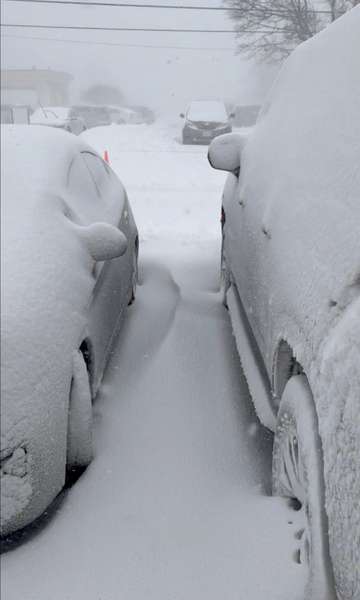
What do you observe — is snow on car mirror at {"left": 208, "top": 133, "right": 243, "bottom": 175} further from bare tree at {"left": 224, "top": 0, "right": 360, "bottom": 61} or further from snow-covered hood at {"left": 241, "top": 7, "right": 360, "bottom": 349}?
bare tree at {"left": 224, "top": 0, "right": 360, "bottom": 61}

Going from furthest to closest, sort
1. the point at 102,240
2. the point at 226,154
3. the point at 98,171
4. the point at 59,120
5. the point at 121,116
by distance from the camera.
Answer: the point at 121,116 < the point at 59,120 < the point at 98,171 < the point at 226,154 < the point at 102,240

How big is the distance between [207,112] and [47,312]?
18583mm

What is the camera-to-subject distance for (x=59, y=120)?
69.6 feet

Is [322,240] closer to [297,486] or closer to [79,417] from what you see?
[297,486]

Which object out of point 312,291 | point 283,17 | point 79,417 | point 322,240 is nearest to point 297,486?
point 312,291

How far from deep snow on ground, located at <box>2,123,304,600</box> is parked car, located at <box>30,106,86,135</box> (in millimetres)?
17876

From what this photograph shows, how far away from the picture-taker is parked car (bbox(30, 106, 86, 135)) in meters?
20.5

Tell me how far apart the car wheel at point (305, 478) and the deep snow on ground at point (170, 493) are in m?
0.10

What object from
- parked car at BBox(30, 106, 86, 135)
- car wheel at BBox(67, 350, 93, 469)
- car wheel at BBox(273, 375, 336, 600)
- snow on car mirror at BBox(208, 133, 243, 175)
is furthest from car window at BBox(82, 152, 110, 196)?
parked car at BBox(30, 106, 86, 135)

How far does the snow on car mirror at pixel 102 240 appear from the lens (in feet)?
8.44

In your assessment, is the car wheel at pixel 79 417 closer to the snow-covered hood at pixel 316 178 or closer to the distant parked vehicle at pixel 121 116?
the snow-covered hood at pixel 316 178

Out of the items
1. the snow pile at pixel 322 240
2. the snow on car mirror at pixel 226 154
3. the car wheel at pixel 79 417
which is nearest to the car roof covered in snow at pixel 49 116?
the snow on car mirror at pixel 226 154

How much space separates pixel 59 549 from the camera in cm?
201

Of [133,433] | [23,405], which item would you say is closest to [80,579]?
[23,405]
